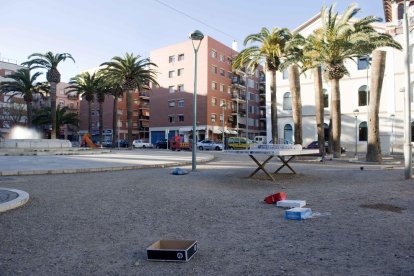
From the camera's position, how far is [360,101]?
1563 inches

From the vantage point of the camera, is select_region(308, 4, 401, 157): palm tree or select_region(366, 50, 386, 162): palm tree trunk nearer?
select_region(366, 50, 386, 162): palm tree trunk

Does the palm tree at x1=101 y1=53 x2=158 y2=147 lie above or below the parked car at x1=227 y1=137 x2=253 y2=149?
above

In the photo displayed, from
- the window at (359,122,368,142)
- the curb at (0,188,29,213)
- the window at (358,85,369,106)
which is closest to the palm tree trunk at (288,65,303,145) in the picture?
the window at (359,122,368,142)

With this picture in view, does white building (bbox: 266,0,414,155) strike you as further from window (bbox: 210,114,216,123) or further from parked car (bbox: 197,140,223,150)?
window (bbox: 210,114,216,123)

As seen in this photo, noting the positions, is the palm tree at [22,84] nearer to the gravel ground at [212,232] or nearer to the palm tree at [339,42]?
the palm tree at [339,42]

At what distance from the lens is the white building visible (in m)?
36.8

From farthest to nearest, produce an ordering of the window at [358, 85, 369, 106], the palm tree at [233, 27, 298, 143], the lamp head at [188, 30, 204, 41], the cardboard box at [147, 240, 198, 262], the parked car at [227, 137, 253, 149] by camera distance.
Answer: the parked car at [227, 137, 253, 149], the window at [358, 85, 369, 106], the palm tree at [233, 27, 298, 143], the lamp head at [188, 30, 204, 41], the cardboard box at [147, 240, 198, 262]

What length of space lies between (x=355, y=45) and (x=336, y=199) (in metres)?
17.4

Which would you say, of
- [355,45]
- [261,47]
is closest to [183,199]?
[355,45]

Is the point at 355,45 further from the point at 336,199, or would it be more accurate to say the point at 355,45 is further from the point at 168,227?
the point at 168,227

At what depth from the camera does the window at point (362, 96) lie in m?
39.3

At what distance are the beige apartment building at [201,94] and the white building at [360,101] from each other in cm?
1742

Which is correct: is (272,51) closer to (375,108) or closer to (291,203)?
(375,108)

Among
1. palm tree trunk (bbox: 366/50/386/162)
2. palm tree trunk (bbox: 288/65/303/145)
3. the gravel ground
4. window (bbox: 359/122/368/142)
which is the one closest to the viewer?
the gravel ground
